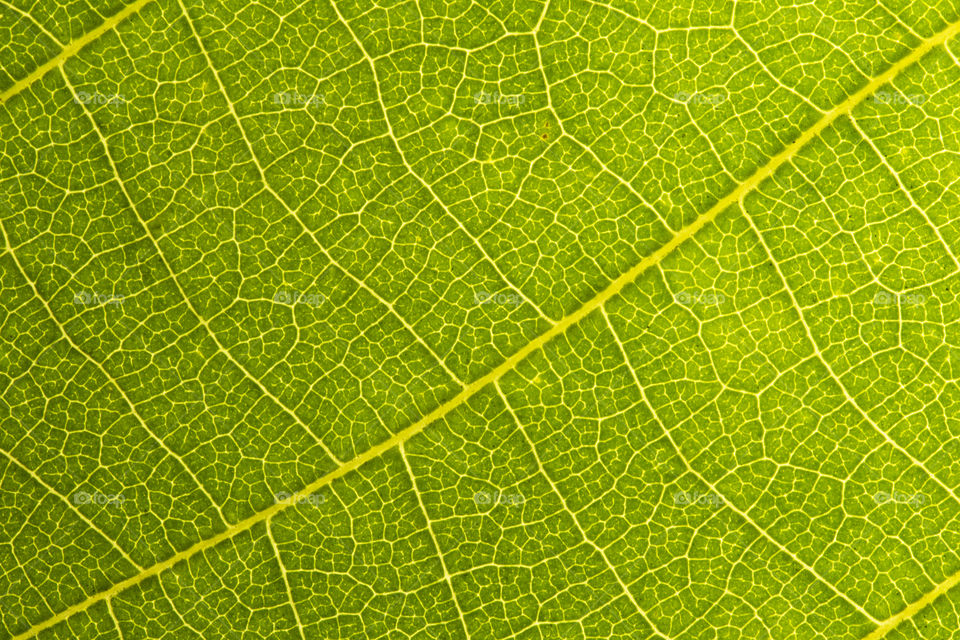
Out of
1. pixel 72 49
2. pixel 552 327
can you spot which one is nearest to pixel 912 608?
pixel 552 327

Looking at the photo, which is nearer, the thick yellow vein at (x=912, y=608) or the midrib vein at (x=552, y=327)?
the midrib vein at (x=552, y=327)

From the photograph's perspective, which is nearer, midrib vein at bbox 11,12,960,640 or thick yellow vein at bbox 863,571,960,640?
midrib vein at bbox 11,12,960,640

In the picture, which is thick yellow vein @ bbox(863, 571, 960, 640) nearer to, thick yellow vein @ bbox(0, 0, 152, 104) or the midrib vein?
the midrib vein

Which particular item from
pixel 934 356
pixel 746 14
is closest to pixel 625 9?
pixel 746 14

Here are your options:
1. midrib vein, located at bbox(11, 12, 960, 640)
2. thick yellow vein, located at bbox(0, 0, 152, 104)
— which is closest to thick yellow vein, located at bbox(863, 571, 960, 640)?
midrib vein, located at bbox(11, 12, 960, 640)

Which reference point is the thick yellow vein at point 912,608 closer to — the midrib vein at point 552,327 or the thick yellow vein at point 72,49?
the midrib vein at point 552,327

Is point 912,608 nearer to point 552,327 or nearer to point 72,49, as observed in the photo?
point 552,327

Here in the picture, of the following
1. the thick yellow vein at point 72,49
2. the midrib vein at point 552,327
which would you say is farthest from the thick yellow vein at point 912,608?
the thick yellow vein at point 72,49
